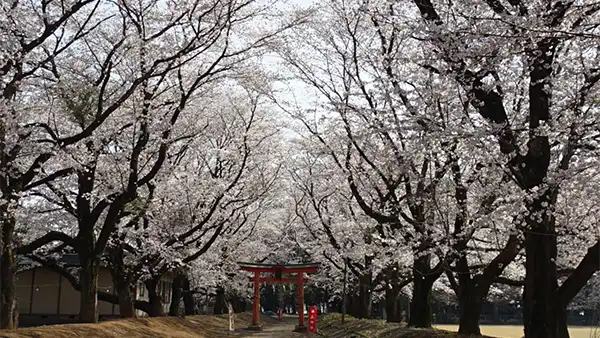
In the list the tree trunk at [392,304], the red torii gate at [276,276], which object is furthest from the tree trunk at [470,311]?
the red torii gate at [276,276]

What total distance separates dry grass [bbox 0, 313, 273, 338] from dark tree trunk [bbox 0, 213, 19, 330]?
20.7 inches

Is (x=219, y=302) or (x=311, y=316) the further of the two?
(x=219, y=302)

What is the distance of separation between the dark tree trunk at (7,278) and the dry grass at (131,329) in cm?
52

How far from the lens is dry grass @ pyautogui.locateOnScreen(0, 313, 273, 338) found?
11.0 metres

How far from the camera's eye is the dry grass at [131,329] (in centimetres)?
1100

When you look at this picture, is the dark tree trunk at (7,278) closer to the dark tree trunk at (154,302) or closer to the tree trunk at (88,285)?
the tree trunk at (88,285)

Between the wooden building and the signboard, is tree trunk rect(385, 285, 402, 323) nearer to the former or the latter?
the signboard

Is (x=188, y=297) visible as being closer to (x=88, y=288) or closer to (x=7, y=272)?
(x=88, y=288)

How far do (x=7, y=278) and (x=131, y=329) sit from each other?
186 inches

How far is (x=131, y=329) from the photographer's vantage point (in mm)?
15312

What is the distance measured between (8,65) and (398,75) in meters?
7.24

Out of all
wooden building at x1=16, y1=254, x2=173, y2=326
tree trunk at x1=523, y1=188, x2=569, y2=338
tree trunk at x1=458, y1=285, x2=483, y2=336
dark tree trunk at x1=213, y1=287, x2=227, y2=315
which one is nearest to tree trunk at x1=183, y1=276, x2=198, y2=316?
wooden building at x1=16, y1=254, x2=173, y2=326

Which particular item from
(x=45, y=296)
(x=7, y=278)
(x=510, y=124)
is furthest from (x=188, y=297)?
(x=510, y=124)

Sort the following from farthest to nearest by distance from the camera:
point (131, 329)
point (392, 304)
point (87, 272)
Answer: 1. point (392, 304)
2. point (131, 329)
3. point (87, 272)
